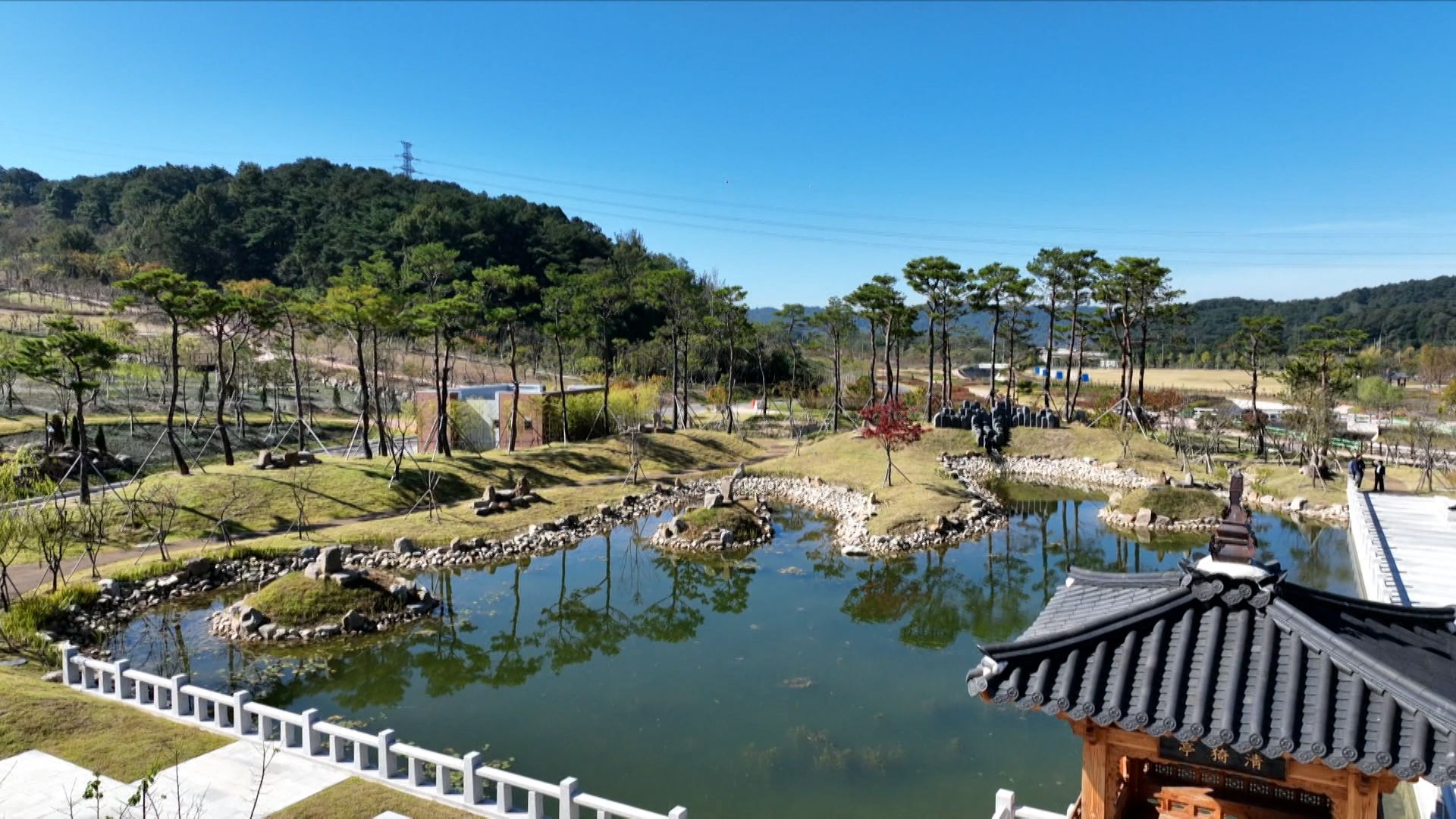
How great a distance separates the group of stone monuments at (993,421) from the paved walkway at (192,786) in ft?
91.8

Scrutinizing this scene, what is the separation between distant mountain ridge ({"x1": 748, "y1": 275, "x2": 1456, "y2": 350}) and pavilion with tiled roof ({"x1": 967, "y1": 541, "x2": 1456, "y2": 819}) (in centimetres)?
6705

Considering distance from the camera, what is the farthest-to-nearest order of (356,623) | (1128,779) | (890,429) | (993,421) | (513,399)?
(993,421) → (513,399) → (890,429) → (356,623) → (1128,779)

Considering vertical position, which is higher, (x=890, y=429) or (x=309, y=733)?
(x=890, y=429)

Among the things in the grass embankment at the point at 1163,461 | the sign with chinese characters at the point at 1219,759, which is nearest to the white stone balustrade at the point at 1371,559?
the grass embankment at the point at 1163,461

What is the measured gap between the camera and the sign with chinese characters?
381 cm

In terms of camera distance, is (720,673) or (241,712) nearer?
(241,712)

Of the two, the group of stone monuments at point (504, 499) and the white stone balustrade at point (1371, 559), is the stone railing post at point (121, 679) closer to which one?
the group of stone monuments at point (504, 499)

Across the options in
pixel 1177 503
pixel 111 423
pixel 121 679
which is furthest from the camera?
pixel 111 423

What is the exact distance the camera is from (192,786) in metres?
7.32

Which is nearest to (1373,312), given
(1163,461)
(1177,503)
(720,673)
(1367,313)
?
(1367,313)

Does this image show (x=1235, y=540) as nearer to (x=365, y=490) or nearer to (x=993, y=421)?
(x=365, y=490)

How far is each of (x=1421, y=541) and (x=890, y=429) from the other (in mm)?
12435

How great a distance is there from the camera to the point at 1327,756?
3.22 m

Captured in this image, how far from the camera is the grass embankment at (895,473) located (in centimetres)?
2138
